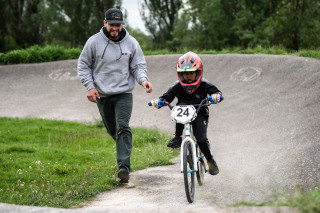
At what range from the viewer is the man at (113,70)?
545 centimetres

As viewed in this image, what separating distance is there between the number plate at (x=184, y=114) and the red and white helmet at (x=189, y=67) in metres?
0.40

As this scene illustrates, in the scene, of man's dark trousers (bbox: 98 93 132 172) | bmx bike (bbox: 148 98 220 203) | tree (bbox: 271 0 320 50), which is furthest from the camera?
tree (bbox: 271 0 320 50)

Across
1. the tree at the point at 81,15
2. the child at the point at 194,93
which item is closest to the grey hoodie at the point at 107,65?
the child at the point at 194,93

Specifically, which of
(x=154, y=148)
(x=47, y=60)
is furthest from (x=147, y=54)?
(x=154, y=148)

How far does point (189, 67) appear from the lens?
15.9 feet

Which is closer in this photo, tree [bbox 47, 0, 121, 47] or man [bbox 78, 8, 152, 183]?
man [bbox 78, 8, 152, 183]

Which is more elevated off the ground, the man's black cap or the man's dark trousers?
the man's black cap

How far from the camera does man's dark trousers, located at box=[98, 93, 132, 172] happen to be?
212 inches

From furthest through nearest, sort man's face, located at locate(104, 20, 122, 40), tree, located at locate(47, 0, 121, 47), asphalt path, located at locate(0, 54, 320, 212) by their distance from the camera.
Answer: tree, located at locate(47, 0, 121, 47) → man's face, located at locate(104, 20, 122, 40) → asphalt path, located at locate(0, 54, 320, 212)

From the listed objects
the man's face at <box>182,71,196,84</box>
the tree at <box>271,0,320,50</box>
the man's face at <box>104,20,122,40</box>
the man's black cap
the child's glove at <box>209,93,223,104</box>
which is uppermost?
the man's black cap

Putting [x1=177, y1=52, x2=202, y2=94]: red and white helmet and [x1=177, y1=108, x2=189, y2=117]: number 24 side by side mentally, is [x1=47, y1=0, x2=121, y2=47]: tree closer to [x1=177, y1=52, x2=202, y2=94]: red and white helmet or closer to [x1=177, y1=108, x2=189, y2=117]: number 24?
[x1=177, y1=52, x2=202, y2=94]: red and white helmet

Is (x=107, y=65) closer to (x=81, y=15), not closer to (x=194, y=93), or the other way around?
(x=194, y=93)

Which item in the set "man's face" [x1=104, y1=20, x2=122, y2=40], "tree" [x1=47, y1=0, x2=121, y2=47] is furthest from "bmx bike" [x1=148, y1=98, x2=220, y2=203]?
"tree" [x1=47, y1=0, x2=121, y2=47]

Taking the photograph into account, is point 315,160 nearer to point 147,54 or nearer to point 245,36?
point 147,54
